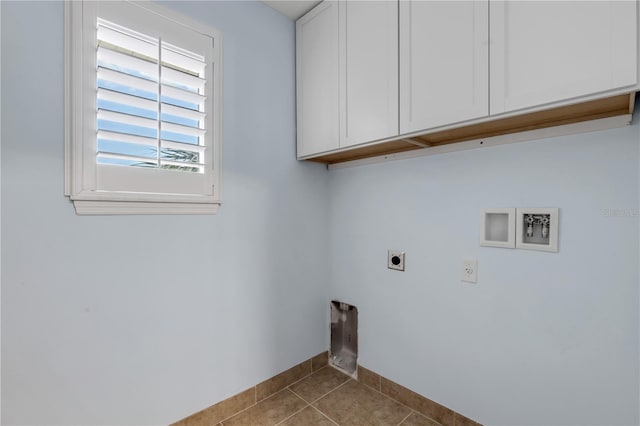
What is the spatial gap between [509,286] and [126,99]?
1.90 m

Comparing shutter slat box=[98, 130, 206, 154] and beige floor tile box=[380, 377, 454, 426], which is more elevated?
shutter slat box=[98, 130, 206, 154]

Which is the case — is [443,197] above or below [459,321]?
above

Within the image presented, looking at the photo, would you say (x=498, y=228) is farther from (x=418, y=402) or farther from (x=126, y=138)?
(x=126, y=138)

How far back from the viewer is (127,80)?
4.34 feet

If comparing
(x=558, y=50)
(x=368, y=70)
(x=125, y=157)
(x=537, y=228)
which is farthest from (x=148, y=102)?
(x=537, y=228)

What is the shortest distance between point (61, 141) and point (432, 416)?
2.19m

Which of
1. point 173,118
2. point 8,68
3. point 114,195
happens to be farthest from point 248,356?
point 8,68

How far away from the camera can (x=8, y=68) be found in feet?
3.63

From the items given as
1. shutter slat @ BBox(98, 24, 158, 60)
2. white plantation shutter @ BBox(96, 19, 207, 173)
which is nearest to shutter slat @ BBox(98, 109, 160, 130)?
white plantation shutter @ BBox(96, 19, 207, 173)

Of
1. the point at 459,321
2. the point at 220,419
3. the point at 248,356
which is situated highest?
the point at 459,321

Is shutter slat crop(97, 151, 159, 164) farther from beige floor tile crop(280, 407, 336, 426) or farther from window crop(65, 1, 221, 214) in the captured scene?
beige floor tile crop(280, 407, 336, 426)

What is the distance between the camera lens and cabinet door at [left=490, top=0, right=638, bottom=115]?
0.91 meters

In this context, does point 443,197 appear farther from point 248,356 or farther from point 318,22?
point 248,356

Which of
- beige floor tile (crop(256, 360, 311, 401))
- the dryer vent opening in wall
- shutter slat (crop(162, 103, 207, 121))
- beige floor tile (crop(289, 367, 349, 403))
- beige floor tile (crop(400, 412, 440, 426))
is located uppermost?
shutter slat (crop(162, 103, 207, 121))
